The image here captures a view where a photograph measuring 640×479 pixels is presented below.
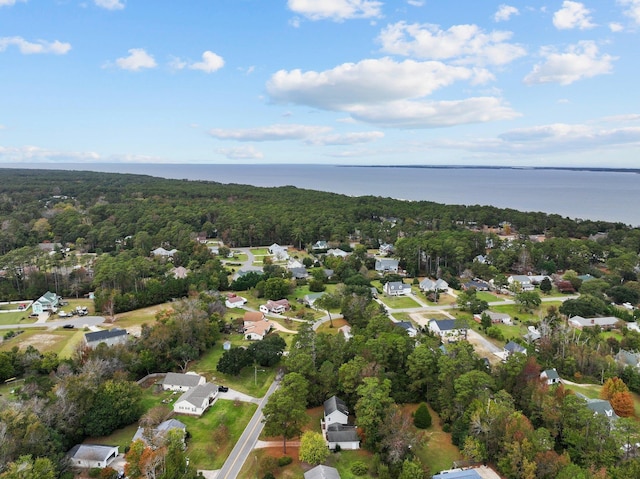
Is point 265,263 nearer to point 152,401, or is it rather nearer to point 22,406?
point 152,401

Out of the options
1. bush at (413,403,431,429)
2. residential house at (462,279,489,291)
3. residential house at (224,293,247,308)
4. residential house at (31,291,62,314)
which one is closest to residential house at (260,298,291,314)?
residential house at (224,293,247,308)

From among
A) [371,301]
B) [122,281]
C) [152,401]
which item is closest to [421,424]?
[152,401]

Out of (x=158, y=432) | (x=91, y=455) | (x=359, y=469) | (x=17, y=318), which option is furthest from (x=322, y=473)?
(x=17, y=318)

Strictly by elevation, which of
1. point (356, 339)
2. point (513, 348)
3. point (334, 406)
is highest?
point (356, 339)

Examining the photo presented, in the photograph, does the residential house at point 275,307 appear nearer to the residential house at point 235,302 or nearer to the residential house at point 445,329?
the residential house at point 235,302

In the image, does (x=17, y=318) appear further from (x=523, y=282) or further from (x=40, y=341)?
(x=523, y=282)
